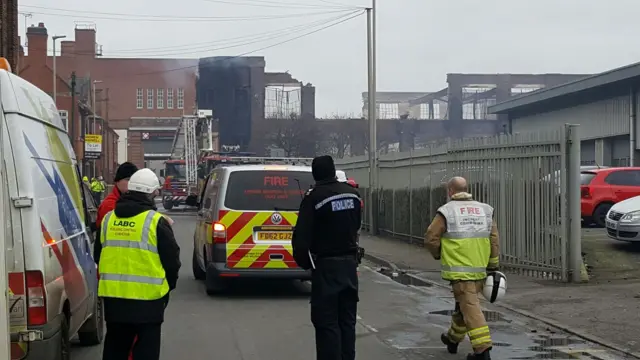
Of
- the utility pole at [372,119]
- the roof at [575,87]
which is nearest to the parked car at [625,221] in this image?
the utility pole at [372,119]

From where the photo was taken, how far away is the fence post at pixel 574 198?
13.4 m

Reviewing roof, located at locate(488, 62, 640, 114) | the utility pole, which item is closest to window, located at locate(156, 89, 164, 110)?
roof, located at locate(488, 62, 640, 114)

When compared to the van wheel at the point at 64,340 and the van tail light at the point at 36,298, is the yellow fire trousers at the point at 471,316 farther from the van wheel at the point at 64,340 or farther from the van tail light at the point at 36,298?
the van tail light at the point at 36,298

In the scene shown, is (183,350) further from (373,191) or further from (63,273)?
(373,191)

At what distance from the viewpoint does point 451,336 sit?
860cm

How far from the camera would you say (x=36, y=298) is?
5.64m

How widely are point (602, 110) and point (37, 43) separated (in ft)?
124

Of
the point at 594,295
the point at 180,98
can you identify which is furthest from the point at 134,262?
the point at 180,98

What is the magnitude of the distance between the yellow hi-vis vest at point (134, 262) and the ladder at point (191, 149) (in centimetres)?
3384

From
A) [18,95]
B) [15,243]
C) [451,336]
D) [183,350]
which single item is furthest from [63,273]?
[451,336]

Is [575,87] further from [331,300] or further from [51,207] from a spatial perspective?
[51,207]

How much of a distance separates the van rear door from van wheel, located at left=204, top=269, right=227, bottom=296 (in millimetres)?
445

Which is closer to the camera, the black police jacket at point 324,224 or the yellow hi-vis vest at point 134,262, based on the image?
the yellow hi-vis vest at point 134,262

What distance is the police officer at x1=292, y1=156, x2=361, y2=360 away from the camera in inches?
265
